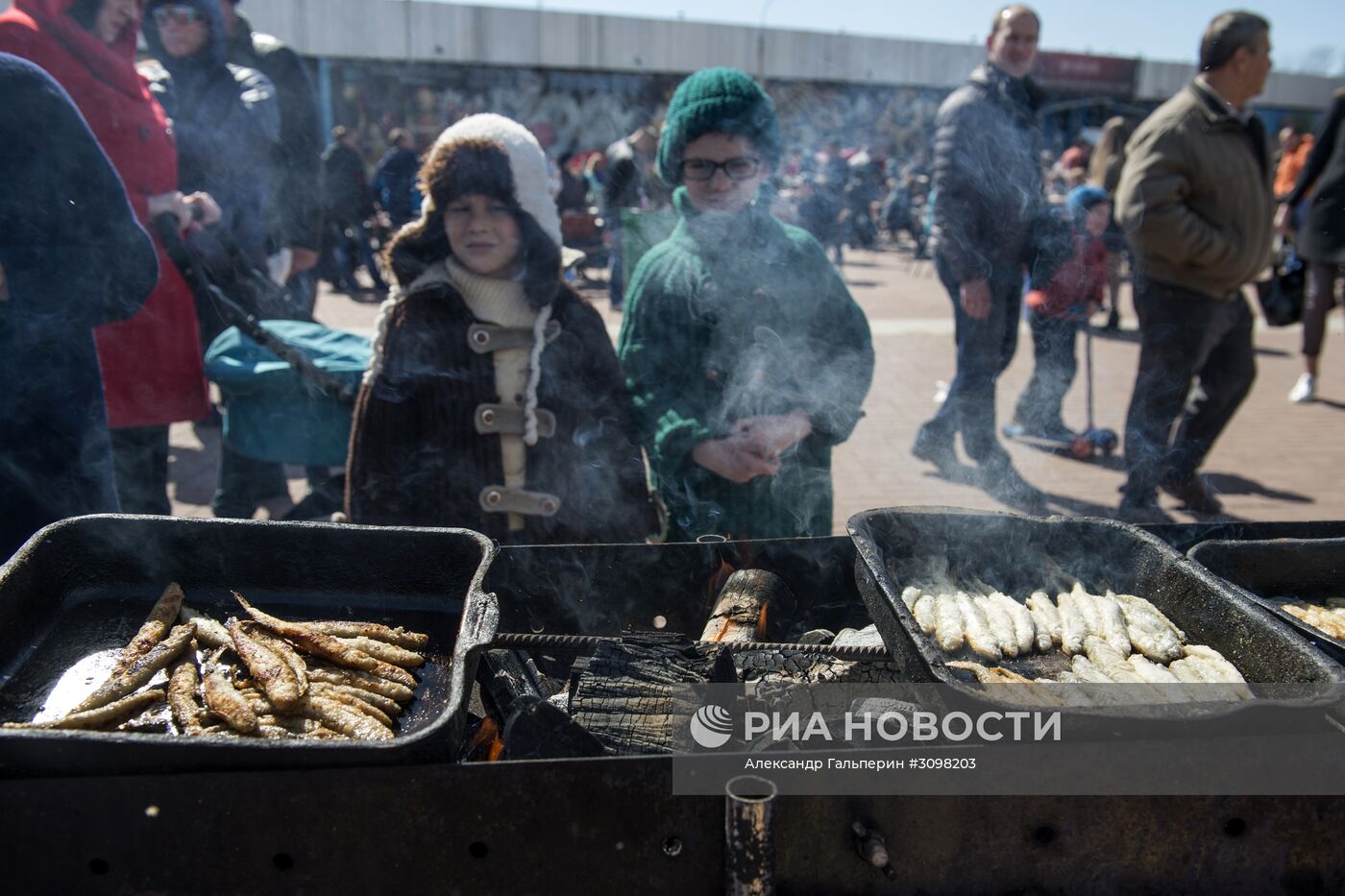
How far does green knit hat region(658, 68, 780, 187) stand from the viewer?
2.95 meters

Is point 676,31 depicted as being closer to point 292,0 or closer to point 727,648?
point 292,0

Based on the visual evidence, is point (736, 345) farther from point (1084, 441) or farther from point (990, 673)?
point (1084, 441)

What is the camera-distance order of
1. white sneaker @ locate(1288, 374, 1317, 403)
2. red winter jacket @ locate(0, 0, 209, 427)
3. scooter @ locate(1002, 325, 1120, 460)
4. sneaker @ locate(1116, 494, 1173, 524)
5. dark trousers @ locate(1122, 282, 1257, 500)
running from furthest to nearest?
white sneaker @ locate(1288, 374, 1317, 403), scooter @ locate(1002, 325, 1120, 460), sneaker @ locate(1116, 494, 1173, 524), dark trousers @ locate(1122, 282, 1257, 500), red winter jacket @ locate(0, 0, 209, 427)

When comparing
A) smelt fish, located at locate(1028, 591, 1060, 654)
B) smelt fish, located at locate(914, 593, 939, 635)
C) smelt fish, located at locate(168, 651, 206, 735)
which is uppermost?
smelt fish, located at locate(914, 593, 939, 635)

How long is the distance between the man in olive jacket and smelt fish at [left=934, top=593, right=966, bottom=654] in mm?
3114

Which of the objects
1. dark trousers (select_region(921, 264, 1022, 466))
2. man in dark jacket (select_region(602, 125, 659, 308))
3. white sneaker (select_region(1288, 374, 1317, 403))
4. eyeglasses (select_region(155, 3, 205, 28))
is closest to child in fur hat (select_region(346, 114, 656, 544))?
eyeglasses (select_region(155, 3, 205, 28))

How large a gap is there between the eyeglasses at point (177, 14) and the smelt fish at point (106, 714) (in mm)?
3875

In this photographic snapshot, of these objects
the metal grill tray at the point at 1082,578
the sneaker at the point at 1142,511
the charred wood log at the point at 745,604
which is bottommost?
the sneaker at the point at 1142,511

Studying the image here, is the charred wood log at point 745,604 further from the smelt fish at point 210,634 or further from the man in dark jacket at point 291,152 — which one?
the man in dark jacket at point 291,152

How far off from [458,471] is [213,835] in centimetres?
143

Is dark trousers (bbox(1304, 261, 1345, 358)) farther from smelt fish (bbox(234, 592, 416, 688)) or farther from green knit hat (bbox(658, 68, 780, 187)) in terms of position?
smelt fish (bbox(234, 592, 416, 688))

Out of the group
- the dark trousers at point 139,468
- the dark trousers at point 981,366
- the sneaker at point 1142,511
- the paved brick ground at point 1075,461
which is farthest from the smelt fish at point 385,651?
the sneaker at point 1142,511

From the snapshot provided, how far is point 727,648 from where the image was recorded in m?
2.17

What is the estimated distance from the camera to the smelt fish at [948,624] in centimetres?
213
